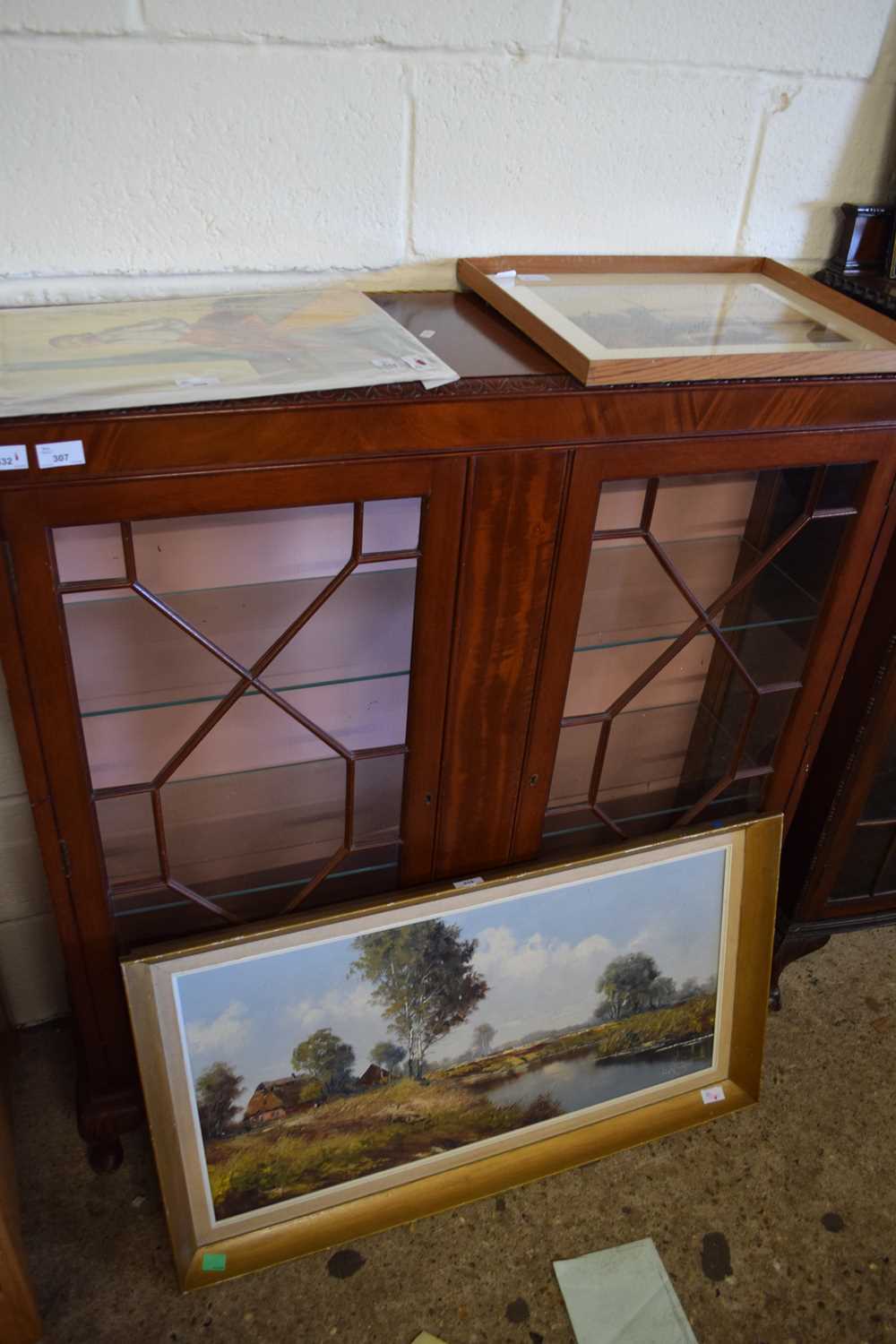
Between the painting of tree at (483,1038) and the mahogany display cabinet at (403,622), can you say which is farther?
the painting of tree at (483,1038)

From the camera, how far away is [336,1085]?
1334mm

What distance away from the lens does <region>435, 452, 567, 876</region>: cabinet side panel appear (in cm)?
103

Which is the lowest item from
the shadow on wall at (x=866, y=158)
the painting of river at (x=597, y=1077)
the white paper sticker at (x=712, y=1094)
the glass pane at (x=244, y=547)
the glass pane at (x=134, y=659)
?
the white paper sticker at (x=712, y=1094)

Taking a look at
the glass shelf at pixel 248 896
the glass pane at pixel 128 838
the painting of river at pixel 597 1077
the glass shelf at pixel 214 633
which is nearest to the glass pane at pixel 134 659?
the glass shelf at pixel 214 633

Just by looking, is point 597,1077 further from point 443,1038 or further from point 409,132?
point 409,132

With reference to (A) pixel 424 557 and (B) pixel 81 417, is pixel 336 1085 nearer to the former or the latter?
(A) pixel 424 557

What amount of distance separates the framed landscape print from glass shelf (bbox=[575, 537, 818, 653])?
0.22 metres

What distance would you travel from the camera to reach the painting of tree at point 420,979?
1.31 m

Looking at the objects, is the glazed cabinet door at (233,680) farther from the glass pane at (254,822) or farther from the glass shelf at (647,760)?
the glass shelf at (647,760)

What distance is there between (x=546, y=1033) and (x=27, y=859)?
0.78 metres

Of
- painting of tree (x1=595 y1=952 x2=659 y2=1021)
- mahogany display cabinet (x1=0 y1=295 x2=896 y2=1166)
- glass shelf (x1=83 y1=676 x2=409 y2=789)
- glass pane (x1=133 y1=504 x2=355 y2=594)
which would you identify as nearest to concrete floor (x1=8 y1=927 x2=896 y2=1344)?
mahogany display cabinet (x1=0 y1=295 x2=896 y2=1166)

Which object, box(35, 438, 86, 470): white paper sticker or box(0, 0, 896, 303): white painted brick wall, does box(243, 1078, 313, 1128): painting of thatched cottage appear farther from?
box(0, 0, 896, 303): white painted brick wall

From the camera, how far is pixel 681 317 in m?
1.14

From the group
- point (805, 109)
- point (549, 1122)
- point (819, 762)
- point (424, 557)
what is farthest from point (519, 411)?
point (549, 1122)
